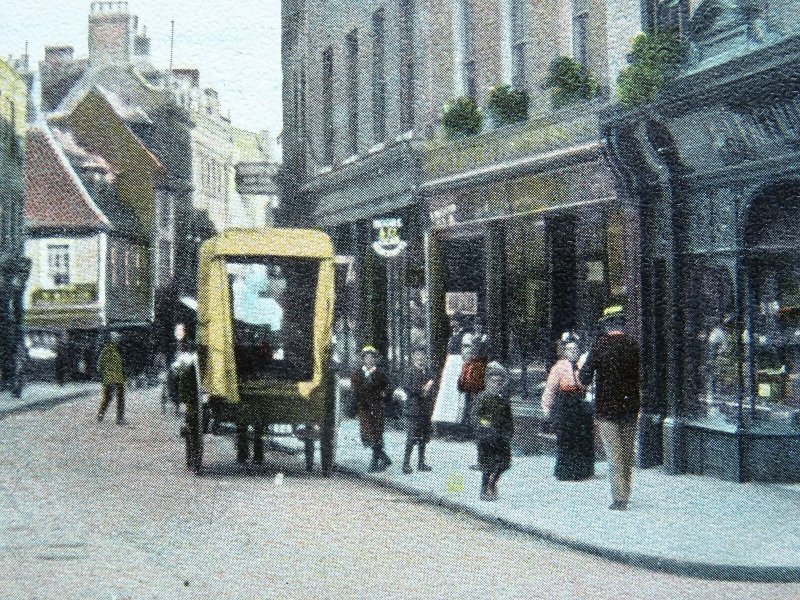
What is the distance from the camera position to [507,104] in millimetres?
17453

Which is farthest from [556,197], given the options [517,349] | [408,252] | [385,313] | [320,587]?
[320,587]

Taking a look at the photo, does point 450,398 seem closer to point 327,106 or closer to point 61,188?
point 327,106

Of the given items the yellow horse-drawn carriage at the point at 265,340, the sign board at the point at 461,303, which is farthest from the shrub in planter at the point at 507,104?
the yellow horse-drawn carriage at the point at 265,340

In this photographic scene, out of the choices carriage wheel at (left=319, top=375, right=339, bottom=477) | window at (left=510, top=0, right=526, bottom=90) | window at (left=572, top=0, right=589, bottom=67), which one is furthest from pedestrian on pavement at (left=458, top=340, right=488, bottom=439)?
window at (left=572, top=0, right=589, bottom=67)

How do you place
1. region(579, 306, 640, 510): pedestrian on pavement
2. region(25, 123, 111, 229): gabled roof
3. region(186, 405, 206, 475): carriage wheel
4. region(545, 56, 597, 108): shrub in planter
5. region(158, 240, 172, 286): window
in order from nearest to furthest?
region(579, 306, 640, 510): pedestrian on pavement < region(186, 405, 206, 475): carriage wheel < region(545, 56, 597, 108): shrub in planter < region(25, 123, 111, 229): gabled roof < region(158, 240, 172, 286): window

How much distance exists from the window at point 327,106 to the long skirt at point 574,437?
13410 mm

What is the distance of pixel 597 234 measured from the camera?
15.6 metres

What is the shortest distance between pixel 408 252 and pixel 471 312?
2.70 meters

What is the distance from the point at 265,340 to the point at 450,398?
3.01m

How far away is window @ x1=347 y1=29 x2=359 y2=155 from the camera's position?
2448 cm

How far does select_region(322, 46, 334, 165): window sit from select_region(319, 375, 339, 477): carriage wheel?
1152cm

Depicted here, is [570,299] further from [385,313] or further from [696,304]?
[385,313]

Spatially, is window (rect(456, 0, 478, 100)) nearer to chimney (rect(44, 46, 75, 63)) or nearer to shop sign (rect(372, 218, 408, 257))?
shop sign (rect(372, 218, 408, 257))

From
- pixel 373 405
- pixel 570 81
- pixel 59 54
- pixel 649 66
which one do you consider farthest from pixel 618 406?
pixel 59 54
